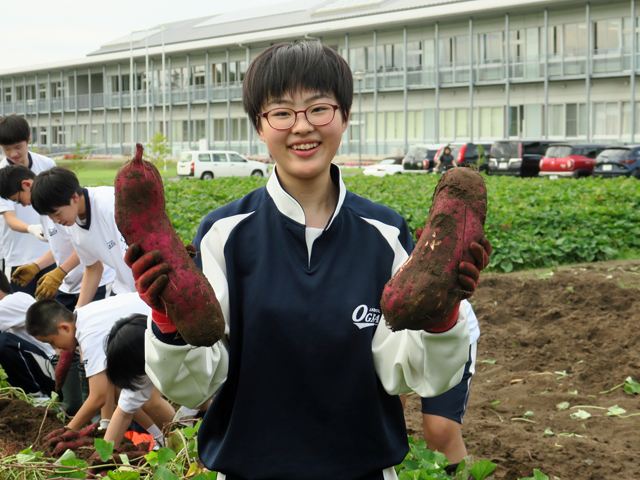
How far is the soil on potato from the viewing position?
10.5 ft

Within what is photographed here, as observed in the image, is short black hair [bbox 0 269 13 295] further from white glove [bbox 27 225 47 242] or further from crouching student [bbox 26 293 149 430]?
crouching student [bbox 26 293 149 430]

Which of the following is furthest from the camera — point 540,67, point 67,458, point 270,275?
point 540,67

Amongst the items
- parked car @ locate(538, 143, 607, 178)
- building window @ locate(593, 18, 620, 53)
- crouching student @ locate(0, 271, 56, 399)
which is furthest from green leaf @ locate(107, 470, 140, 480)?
building window @ locate(593, 18, 620, 53)

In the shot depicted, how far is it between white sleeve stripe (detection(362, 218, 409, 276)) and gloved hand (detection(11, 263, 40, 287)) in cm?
385

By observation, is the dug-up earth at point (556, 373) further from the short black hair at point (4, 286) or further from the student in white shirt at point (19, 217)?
the student in white shirt at point (19, 217)

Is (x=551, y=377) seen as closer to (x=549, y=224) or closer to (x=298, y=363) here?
(x=298, y=363)

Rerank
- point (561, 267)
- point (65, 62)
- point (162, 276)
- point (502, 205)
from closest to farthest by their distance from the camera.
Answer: point (162, 276)
point (561, 267)
point (502, 205)
point (65, 62)

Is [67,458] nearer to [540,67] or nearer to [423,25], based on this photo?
[540,67]

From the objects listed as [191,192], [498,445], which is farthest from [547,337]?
[191,192]

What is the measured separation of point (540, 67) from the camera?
29.4 meters

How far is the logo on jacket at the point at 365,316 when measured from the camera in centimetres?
164

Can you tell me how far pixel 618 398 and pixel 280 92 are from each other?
322cm

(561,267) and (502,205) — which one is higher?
(502,205)

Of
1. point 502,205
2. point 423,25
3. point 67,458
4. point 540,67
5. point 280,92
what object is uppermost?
point 423,25
